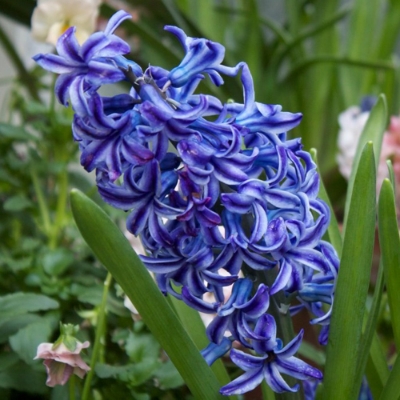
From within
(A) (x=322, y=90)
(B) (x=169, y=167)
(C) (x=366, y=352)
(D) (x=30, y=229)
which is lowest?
(D) (x=30, y=229)

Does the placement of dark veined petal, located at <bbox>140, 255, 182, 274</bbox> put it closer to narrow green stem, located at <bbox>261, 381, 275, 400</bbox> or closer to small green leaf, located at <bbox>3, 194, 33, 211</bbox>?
narrow green stem, located at <bbox>261, 381, 275, 400</bbox>

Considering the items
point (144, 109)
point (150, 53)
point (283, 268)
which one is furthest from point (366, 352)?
point (150, 53)

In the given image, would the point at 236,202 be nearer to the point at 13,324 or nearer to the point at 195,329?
the point at 195,329

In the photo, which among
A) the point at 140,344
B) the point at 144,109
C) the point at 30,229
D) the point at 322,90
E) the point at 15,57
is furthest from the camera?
the point at 322,90

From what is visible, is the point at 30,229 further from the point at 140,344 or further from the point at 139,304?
the point at 139,304

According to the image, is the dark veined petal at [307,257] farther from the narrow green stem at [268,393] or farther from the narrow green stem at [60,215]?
the narrow green stem at [60,215]
